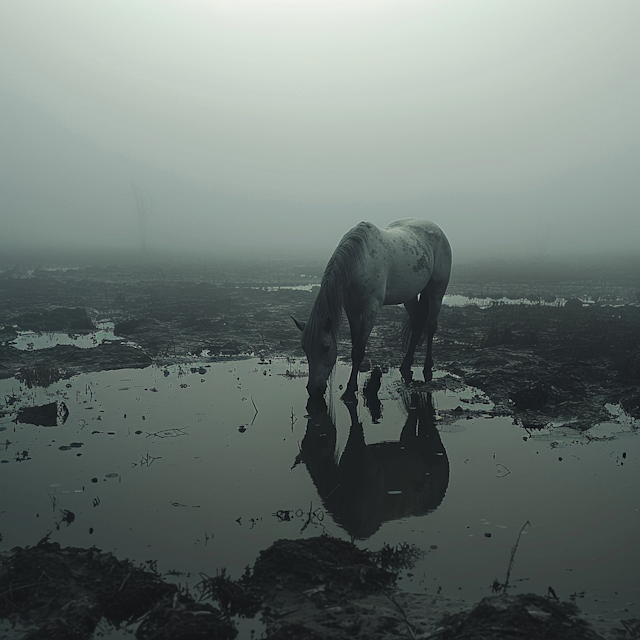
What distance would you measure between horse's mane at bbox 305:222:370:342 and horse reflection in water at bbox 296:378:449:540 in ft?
3.54

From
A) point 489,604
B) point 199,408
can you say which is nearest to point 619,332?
point 199,408

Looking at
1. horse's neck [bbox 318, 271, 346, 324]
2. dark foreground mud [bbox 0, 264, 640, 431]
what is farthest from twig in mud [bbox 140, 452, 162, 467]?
dark foreground mud [bbox 0, 264, 640, 431]

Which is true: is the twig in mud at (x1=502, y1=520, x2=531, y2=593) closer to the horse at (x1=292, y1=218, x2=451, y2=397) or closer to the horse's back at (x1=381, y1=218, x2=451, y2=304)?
the horse at (x1=292, y1=218, x2=451, y2=397)

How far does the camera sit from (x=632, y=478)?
14.4 ft

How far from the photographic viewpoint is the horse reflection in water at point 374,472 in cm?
389

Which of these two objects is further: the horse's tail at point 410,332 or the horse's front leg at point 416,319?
A: the horse's tail at point 410,332

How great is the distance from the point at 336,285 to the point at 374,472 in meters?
2.62

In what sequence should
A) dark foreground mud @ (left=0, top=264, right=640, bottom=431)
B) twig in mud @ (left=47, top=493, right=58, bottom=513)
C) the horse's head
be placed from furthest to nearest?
dark foreground mud @ (left=0, top=264, right=640, bottom=431), the horse's head, twig in mud @ (left=47, top=493, right=58, bottom=513)

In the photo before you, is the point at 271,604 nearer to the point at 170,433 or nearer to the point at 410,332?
the point at 170,433

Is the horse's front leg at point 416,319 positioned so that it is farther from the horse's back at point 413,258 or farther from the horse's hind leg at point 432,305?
the horse's back at point 413,258

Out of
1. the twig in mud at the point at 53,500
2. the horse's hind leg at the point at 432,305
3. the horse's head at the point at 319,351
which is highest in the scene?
the horse's hind leg at the point at 432,305

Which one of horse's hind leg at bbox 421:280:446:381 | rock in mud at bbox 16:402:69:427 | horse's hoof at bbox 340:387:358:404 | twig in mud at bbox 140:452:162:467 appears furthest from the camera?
horse's hind leg at bbox 421:280:446:381

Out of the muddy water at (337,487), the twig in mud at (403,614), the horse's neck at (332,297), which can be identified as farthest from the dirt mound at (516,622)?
the horse's neck at (332,297)

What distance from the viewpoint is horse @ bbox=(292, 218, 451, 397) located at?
6.43m
